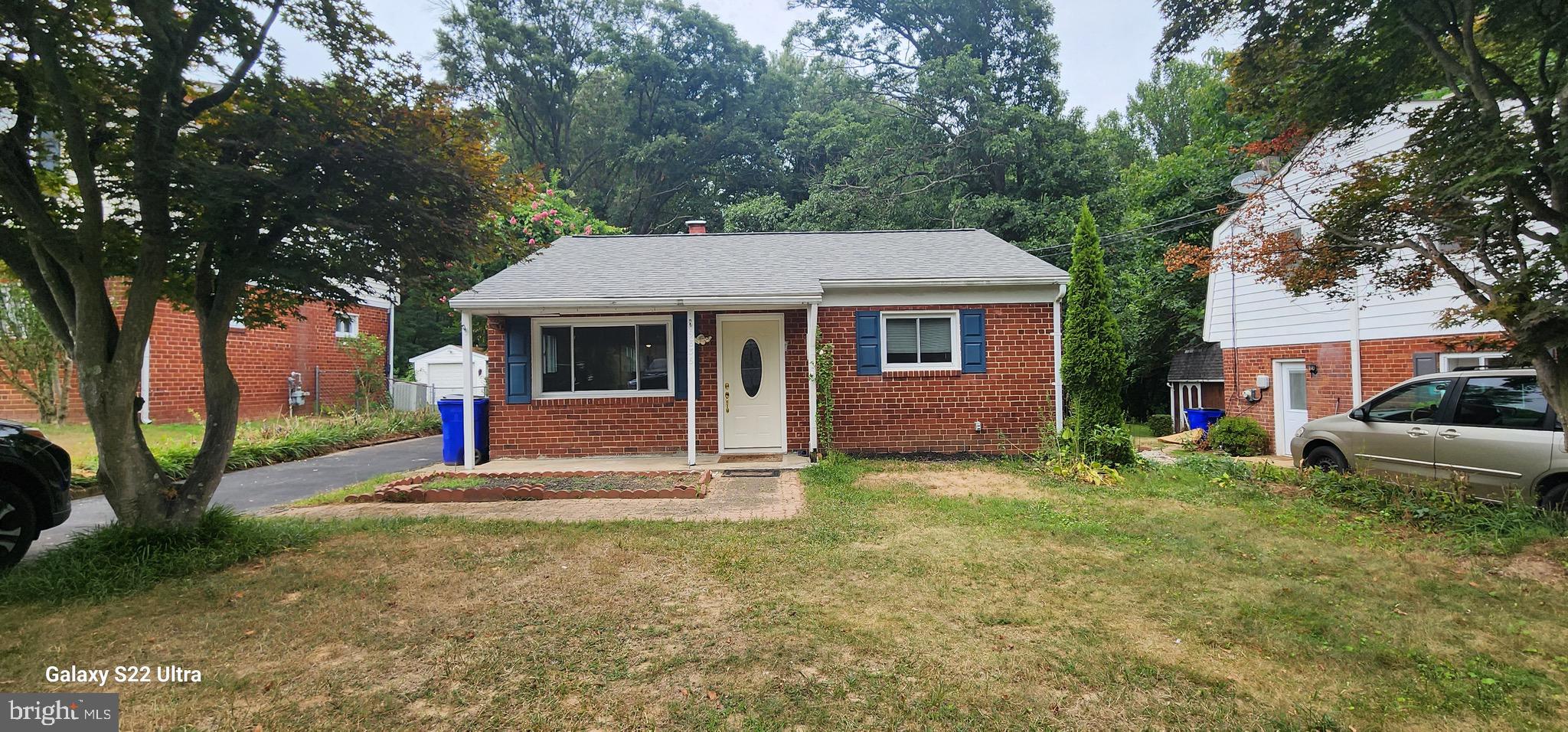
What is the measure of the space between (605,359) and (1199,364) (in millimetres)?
13855

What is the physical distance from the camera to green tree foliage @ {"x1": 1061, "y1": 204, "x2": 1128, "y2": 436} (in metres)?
9.27

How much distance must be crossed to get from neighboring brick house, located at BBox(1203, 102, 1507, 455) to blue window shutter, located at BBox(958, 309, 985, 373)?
3.51 metres

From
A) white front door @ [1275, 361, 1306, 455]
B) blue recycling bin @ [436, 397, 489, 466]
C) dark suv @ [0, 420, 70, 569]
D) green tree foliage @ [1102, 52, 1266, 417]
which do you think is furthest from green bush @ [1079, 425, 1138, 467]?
green tree foliage @ [1102, 52, 1266, 417]

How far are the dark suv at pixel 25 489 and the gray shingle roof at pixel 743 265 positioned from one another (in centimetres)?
447

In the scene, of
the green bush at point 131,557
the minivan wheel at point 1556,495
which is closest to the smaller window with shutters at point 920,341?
the minivan wheel at point 1556,495

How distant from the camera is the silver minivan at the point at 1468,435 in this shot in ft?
18.9

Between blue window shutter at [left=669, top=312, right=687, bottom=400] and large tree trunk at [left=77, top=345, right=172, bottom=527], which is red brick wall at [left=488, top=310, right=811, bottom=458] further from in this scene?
large tree trunk at [left=77, top=345, right=172, bottom=527]

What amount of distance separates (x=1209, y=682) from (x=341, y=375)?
21304 millimetres

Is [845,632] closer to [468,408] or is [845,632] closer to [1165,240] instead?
[468,408]

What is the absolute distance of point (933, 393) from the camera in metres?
10.4

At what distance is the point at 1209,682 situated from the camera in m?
3.13

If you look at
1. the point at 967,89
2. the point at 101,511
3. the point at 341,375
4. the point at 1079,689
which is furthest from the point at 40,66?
the point at 967,89

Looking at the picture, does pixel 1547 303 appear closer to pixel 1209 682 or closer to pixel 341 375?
pixel 1209 682

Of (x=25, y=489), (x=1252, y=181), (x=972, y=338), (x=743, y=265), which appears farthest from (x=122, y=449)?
(x=1252, y=181)
